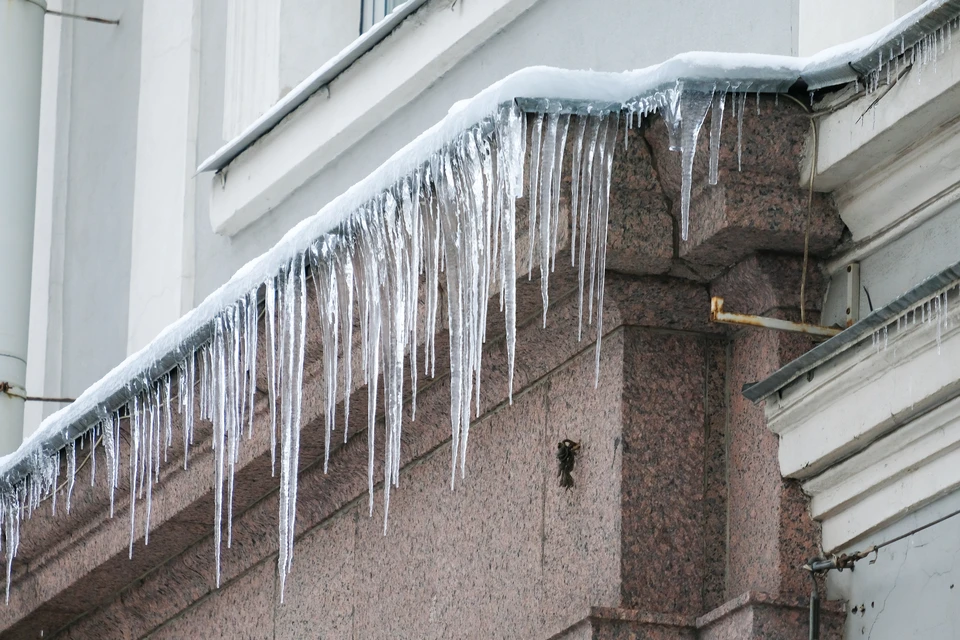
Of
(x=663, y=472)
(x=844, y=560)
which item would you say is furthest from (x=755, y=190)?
(x=844, y=560)

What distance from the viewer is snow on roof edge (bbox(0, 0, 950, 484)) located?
17.7ft

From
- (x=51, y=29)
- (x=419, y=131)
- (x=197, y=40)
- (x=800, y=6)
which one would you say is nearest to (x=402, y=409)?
(x=419, y=131)

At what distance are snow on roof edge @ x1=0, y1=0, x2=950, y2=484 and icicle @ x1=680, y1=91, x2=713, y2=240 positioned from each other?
2.3 inches

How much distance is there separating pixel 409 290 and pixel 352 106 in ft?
6.59

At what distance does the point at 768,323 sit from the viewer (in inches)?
221

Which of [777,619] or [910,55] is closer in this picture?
[910,55]

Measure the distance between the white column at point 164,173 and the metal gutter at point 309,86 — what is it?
32 centimetres

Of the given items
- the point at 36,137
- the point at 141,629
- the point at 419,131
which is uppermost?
the point at 36,137

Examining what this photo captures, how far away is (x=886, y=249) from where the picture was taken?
5.50 metres

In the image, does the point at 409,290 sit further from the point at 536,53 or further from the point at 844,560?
the point at 844,560

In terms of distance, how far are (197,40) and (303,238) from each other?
3.22 metres

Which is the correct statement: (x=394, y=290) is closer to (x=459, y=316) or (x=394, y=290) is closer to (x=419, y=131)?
(x=459, y=316)

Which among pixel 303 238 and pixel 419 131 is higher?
pixel 419 131

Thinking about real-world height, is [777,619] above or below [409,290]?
below
